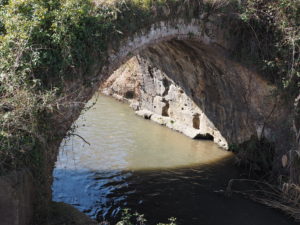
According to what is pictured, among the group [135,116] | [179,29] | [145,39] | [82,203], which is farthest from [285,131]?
[135,116]

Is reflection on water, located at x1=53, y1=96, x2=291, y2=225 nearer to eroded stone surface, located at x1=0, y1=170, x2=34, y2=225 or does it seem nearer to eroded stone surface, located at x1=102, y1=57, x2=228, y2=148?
eroded stone surface, located at x1=102, y1=57, x2=228, y2=148

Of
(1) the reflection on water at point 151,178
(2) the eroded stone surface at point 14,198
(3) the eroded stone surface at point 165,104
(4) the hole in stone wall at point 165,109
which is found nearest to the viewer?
(2) the eroded stone surface at point 14,198

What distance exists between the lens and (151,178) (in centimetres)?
840

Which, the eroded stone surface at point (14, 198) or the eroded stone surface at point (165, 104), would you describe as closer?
the eroded stone surface at point (14, 198)

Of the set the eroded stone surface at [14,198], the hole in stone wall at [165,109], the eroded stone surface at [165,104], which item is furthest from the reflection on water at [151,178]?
the hole in stone wall at [165,109]

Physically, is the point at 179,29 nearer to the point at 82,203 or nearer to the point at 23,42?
the point at 23,42

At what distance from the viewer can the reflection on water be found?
694 centimetres

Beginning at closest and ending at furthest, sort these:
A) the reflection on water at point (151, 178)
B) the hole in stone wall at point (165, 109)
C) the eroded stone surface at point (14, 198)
Result: the eroded stone surface at point (14, 198) < the reflection on water at point (151, 178) < the hole in stone wall at point (165, 109)

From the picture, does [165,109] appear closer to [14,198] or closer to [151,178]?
[151,178]

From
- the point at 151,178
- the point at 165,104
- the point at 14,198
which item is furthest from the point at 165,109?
the point at 14,198

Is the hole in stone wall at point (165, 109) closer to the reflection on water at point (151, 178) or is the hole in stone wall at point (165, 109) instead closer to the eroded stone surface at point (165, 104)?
the eroded stone surface at point (165, 104)

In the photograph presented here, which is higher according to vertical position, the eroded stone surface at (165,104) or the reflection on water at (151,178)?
the eroded stone surface at (165,104)

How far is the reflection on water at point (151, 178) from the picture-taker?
22.8 feet

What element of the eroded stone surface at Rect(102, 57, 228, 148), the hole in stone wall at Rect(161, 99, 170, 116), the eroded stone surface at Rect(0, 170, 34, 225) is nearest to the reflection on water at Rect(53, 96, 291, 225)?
the eroded stone surface at Rect(102, 57, 228, 148)
